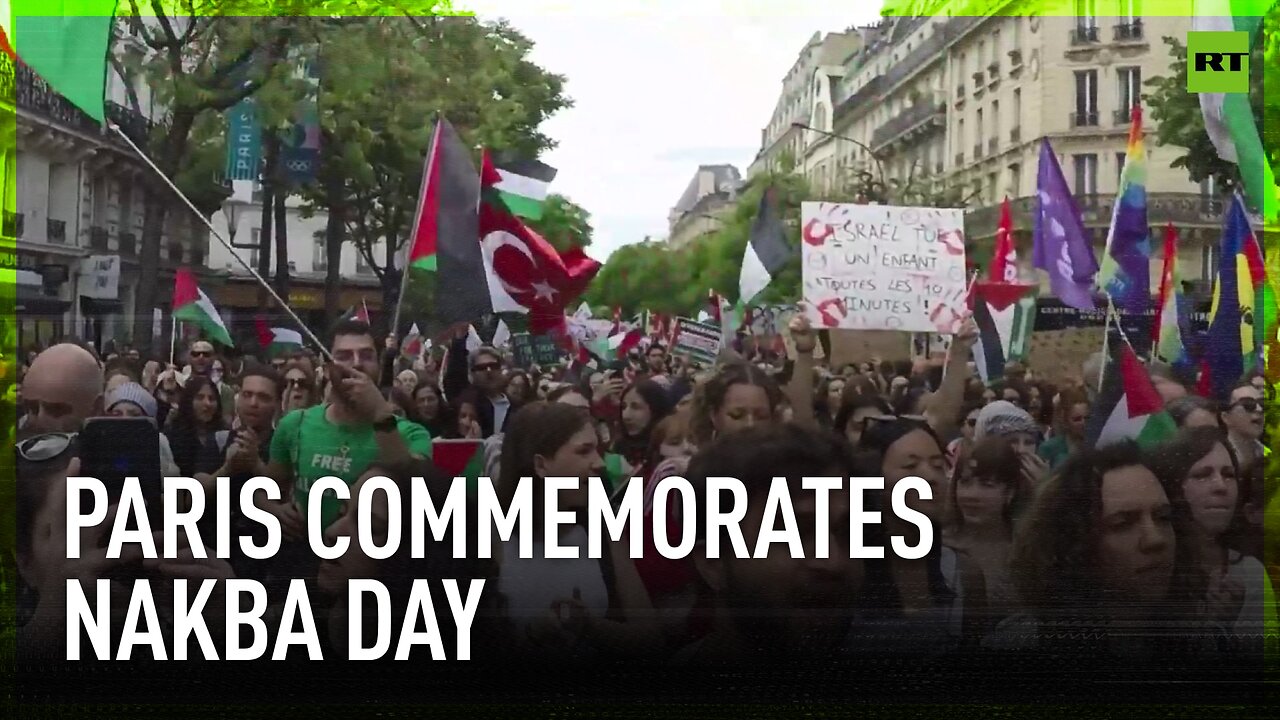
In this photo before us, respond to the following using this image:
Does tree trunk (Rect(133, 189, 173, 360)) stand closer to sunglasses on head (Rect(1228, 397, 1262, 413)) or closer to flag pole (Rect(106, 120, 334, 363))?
flag pole (Rect(106, 120, 334, 363))

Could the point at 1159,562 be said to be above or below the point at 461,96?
below

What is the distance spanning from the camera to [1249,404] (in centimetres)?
347

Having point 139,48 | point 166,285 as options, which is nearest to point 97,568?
point 166,285

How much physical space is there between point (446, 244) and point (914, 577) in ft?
6.12

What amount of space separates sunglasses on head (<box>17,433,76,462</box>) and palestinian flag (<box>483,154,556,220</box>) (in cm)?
128

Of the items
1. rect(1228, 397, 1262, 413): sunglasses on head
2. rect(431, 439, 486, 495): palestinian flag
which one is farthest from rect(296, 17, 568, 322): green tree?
rect(1228, 397, 1262, 413): sunglasses on head

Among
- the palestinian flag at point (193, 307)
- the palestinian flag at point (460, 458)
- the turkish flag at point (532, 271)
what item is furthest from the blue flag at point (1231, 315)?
the palestinian flag at point (193, 307)

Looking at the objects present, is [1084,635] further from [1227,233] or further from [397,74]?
[397,74]

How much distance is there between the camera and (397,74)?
3.46m

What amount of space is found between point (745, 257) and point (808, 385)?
3.39 feet

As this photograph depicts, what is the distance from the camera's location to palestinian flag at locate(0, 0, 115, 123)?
10.9 ft

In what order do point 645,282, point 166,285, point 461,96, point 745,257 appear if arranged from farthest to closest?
point 745,257 → point 645,282 → point 461,96 → point 166,285

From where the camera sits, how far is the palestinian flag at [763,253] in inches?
166

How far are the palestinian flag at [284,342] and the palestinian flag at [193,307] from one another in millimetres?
181
